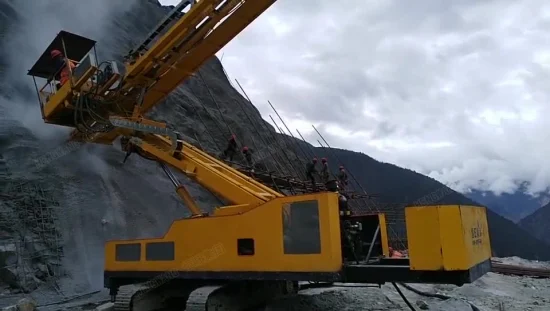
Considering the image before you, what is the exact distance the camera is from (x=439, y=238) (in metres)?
4.90

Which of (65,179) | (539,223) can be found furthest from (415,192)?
(65,179)

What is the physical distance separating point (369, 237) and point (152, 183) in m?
9.36

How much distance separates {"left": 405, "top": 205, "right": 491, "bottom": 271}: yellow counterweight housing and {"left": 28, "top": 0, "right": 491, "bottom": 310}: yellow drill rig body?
1 centimetres

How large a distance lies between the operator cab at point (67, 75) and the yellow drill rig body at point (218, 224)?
0.02 metres

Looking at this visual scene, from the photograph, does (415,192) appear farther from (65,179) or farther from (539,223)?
(65,179)

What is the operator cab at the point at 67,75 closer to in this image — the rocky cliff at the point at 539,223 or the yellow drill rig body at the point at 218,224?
the yellow drill rig body at the point at 218,224

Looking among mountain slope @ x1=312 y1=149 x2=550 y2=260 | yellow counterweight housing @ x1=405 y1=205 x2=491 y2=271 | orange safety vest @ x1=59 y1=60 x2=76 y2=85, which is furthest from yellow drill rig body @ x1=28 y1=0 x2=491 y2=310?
mountain slope @ x1=312 y1=149 x2=550 y2=260

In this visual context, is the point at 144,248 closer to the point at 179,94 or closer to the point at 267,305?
the point at 267,305

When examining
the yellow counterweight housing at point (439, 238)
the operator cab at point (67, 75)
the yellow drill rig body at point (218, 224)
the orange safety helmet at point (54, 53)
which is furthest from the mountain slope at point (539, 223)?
the orange safety helmet at point (54, 53)

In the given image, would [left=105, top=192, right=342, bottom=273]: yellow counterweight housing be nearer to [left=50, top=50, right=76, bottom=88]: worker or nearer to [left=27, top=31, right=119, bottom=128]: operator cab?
[left=27, top=31, right=119, bottom=128]: operator cab

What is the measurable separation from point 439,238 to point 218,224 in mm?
3040

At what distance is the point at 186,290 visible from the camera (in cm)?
753

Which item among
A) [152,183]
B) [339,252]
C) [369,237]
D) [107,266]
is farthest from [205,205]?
[339,252]

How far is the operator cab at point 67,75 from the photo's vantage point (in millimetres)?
8391
